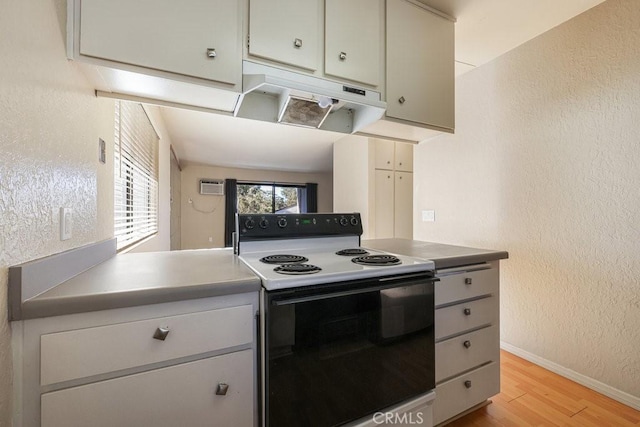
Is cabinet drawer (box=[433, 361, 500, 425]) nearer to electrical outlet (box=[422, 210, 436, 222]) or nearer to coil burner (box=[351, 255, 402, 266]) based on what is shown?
coil burner (box=[351, 255, 402, 266])

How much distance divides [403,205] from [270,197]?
3990 millimetres

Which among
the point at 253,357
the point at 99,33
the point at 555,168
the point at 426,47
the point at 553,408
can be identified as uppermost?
the point at 426,47

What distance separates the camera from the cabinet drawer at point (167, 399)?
729 millimetres

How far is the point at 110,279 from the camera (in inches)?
35.6

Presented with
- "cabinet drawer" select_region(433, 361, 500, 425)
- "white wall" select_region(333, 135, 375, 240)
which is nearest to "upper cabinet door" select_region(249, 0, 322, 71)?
"cabinet drawer" select_region(433, 361, 500, 425)

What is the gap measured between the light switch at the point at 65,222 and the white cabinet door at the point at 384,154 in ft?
12.6

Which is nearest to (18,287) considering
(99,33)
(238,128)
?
(99,33)

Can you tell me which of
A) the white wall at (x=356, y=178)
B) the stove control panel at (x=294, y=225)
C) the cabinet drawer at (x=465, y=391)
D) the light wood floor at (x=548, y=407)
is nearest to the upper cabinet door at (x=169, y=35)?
the stove control panel at (x=294, y=225)

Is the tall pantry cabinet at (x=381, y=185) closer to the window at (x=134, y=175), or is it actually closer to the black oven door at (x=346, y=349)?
the window at (x=134, y=175)

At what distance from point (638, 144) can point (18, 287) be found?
279 cm

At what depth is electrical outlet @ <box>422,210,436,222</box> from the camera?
111 inches

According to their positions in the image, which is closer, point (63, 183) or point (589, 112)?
point (63, 183)

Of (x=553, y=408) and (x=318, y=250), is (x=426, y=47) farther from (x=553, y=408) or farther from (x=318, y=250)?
(x=553, y=408)

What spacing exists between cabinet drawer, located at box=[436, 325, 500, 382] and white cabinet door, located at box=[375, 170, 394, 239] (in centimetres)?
267
